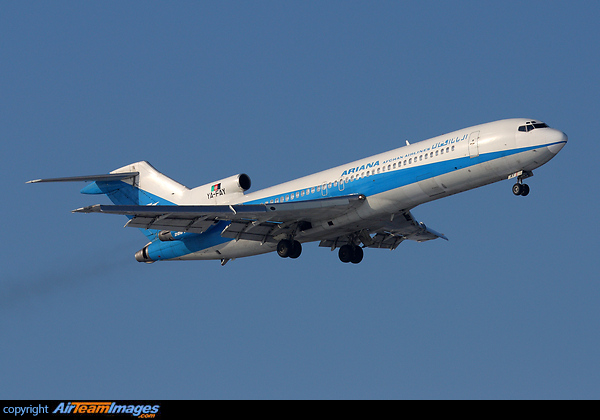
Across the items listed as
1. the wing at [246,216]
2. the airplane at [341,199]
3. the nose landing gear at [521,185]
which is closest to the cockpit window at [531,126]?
the airplane at [341,199]

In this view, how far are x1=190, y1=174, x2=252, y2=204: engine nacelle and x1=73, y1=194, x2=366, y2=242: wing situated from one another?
2.34 metres

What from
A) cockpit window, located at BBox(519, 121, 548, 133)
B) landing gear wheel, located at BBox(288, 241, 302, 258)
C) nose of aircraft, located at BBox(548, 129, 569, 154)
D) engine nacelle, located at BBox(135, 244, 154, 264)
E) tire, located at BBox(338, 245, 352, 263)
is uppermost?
cockpit window, located at BBox(519, 121, 548, 133)

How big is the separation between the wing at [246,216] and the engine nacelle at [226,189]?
2336 mm

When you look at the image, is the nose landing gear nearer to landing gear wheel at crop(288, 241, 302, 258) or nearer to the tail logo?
landing gear wheel at crop(288, 241, 302, 258)

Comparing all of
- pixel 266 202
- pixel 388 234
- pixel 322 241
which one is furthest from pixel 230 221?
pixel 388 234

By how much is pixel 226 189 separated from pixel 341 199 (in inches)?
249

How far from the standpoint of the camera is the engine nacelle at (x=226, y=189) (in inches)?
1340

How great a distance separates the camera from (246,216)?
3108 cm

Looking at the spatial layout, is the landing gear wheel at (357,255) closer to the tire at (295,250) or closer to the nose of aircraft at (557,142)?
the tire at (295,250)

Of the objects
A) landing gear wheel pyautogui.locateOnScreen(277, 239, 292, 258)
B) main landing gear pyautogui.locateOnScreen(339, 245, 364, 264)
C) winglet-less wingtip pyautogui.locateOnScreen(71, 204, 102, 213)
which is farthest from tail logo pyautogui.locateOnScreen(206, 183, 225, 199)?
winglet-less wingtip pyautogui.locateOnScreen(71, 204, 102, 213)

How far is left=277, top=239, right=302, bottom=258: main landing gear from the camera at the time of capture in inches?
1242
